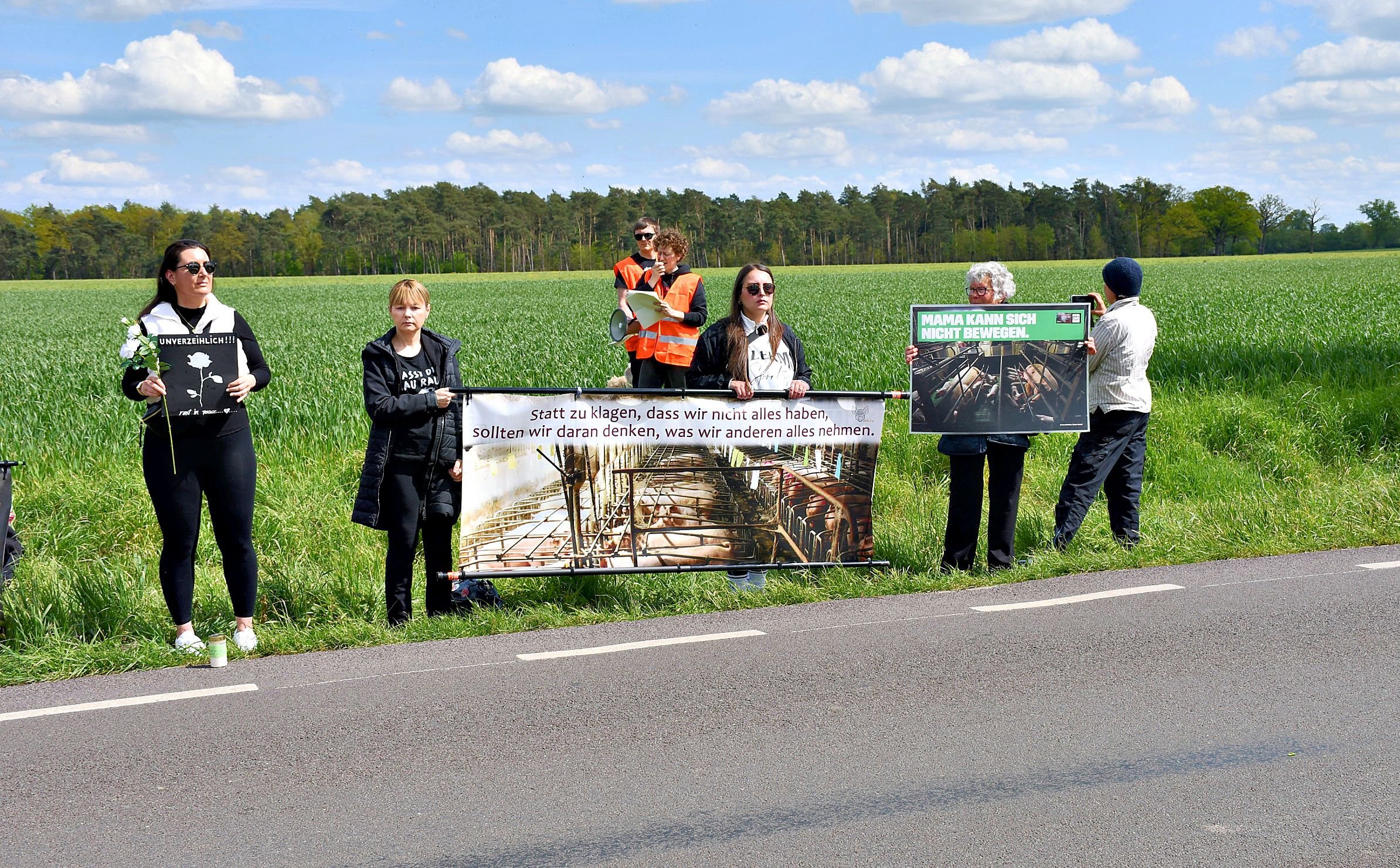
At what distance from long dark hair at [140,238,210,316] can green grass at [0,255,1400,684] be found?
5.50 feet

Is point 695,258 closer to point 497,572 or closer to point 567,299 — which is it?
point 567,299

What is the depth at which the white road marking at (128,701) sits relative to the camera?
503cm

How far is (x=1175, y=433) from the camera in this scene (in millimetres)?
11969

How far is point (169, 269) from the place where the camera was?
5.67m

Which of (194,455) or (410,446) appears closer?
(194,455)

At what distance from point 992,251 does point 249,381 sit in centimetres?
13466

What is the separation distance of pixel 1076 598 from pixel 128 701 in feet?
15.7

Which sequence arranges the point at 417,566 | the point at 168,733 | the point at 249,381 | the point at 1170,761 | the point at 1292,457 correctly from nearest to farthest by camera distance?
the point at 1170,761 < the point at 168,733 < the point at 249,381 < the point at 417,566 < the point at 1292,457

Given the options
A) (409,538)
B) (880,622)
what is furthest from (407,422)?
(880,622)

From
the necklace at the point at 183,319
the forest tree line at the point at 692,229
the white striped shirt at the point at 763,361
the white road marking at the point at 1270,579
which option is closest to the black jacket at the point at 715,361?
the white striped shirt at the point at 763,361

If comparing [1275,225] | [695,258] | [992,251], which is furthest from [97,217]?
[1275,225]

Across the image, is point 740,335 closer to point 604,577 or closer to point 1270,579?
point 604,577

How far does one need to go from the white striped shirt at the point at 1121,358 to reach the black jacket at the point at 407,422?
407 centimetres

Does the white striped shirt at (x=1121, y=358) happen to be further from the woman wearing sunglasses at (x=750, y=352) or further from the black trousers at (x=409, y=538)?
the black trousers at (x=409, y=538)
